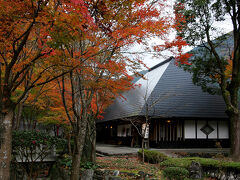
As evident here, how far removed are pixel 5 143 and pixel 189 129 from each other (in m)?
14.8

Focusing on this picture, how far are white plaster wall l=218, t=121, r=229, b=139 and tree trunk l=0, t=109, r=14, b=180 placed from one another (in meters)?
16.8

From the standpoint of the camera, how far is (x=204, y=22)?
13.3 metres

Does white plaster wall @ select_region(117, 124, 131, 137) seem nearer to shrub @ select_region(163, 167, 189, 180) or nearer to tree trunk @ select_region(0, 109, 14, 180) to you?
shrub @ select_region(163, 167, 189, 180)

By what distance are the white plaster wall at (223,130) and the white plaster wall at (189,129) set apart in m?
2.34

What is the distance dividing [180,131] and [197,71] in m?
4.89

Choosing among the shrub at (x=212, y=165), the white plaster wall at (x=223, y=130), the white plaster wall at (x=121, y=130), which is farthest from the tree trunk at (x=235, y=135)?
the white plaster wall at (x=121, y=130)

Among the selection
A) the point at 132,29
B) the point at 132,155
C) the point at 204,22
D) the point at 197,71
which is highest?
the point at 204,22

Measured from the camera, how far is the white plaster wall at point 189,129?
698 inches

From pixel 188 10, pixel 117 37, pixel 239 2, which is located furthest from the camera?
pixel 188 10

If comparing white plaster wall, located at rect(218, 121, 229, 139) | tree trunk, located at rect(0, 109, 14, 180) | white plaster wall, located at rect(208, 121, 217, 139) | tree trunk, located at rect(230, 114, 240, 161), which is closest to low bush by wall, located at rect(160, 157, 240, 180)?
tree trunk, located at rect(230, 114, 240, 161)

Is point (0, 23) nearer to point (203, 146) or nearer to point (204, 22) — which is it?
point (204, 22)

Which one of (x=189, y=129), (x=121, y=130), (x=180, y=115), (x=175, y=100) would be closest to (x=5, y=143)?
(x=180, y=115)

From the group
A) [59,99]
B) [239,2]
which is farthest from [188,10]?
[59,99]

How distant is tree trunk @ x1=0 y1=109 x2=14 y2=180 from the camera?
211 inches
